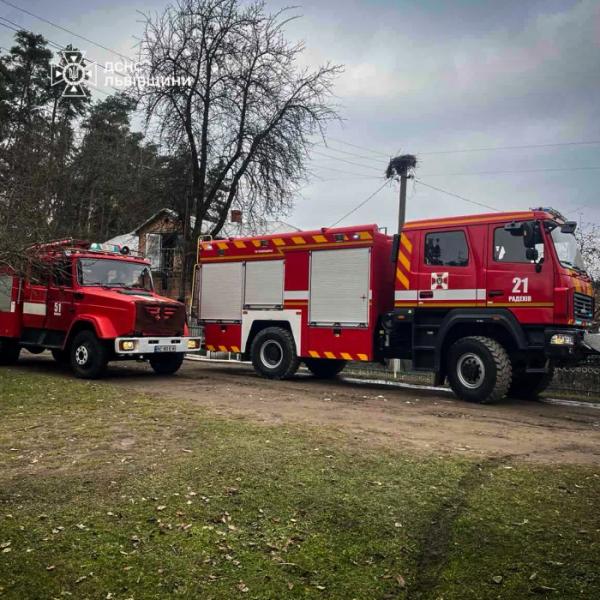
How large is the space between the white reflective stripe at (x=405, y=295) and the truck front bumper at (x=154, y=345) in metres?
4.26

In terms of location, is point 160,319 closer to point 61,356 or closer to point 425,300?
point 61,356

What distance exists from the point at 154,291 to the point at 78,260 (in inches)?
67.8

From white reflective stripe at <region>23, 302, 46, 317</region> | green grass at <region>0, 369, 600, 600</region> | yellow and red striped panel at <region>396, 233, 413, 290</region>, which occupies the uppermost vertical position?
yellow and red striped panel at <region>396, 233, 413, 290</region>

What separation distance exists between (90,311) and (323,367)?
5165mm

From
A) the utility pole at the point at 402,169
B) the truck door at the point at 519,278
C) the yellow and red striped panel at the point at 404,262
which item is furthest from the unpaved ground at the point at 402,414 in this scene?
the utility pole at the point at 402,169

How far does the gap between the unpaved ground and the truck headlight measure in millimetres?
1110

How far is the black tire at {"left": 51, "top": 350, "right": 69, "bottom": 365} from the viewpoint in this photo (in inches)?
499

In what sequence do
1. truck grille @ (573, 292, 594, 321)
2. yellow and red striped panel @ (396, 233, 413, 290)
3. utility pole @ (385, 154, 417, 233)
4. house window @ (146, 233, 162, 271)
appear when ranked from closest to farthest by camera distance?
truck grille @ (573, 292, 594, 321), yellow and red striped panel @ (396, 233, 413, 290), utility pole @ (385, 154, 417, 233), house window @ (146, 233, 162, 271)

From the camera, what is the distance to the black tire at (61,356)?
12.7 meters

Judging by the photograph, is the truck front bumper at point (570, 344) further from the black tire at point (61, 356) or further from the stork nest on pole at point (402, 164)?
the stork nest on pole at point (402, 164)

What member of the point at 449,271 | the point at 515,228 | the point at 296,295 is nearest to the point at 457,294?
the point at 449,271

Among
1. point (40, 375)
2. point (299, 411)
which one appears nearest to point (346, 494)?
point (299, 411)

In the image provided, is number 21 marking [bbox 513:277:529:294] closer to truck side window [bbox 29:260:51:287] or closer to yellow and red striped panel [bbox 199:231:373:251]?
yellow and red striped panel [bbox 199:231:373:251]

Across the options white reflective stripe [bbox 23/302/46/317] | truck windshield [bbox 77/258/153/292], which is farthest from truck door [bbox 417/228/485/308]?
white reflective stripe [bbox 23/302/46/317]
